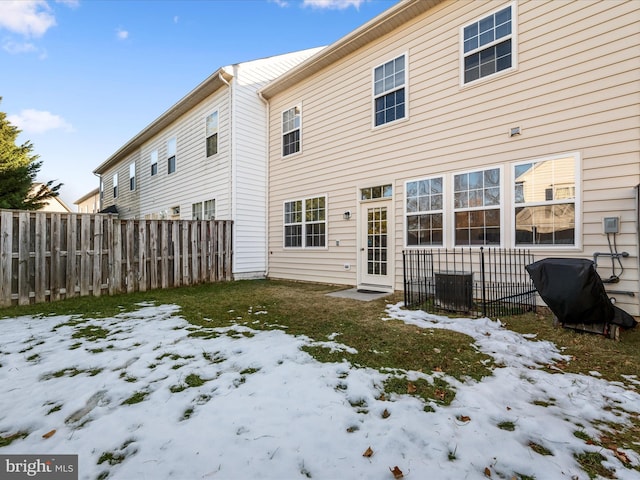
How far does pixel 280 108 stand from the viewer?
31.6 feet

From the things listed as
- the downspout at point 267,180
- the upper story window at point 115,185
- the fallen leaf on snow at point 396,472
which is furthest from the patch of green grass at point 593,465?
the upper story window at point 115,185

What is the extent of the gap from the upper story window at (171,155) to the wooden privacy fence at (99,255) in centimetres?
568

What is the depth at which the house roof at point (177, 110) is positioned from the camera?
9326 millimetres

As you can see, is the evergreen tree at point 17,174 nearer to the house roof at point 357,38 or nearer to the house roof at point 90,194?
the house roof at point 90,194

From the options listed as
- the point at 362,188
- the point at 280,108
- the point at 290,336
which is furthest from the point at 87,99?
the point at 290,336

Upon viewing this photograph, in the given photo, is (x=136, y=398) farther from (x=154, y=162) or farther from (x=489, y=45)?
(x=154, y=162)

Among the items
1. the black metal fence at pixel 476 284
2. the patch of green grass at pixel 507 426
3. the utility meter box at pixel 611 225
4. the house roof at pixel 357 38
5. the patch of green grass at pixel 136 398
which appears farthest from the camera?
the house roof at pixel 357 38

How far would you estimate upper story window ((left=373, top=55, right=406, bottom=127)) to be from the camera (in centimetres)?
672

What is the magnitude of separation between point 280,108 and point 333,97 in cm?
229

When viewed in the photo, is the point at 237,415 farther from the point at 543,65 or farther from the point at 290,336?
the point at 543,65

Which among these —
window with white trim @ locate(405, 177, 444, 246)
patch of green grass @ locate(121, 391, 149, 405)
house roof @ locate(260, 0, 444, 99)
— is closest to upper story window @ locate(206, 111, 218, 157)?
house roof @ locate(260, 0, 444, 99)

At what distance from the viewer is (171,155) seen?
1269 cm

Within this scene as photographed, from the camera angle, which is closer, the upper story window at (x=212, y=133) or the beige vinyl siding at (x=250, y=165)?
the beige vinyl siding at (x=250, y=165)

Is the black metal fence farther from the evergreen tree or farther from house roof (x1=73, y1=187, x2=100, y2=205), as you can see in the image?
house roof (x1=73, y1=187, x2=100, y2=205)
